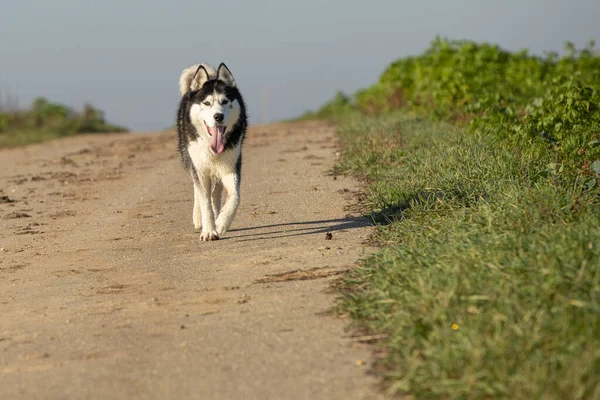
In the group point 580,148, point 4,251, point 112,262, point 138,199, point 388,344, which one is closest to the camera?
point 388,344

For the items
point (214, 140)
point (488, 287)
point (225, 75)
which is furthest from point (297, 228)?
point (488, 287)

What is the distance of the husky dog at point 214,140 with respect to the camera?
7457 mm

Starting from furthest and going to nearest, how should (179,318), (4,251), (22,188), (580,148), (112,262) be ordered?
1. (22,188)
2. (580,148)
3. (4,251)
4. (112,262)
5. (179,318)

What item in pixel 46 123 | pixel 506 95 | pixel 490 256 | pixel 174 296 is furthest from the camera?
pixel 46 123

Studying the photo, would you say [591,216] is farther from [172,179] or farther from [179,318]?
[172,179]

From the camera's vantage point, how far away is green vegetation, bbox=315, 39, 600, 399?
369 cm

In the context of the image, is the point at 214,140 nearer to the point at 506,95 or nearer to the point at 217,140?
the point at 217,140

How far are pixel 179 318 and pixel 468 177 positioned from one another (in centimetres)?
370

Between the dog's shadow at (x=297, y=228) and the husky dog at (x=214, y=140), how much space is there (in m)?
0.26

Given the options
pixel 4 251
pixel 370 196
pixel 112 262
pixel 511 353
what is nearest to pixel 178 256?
pixel 112 262

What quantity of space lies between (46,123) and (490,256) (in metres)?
23.0

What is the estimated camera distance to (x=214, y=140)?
7551 millimetres

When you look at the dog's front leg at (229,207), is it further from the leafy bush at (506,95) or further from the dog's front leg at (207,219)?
the leafy bush at (506,95)

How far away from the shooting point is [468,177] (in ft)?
26.5
